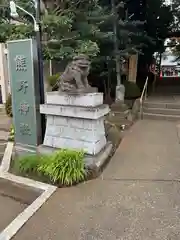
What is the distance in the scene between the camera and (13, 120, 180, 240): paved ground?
294 centimetres

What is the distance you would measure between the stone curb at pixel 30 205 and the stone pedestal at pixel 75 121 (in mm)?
961

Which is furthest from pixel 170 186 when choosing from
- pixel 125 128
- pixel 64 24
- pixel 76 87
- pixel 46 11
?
pixel 46 11

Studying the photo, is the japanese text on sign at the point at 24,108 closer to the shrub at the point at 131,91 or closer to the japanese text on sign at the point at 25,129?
the japanese text on sign at the point at 25,129

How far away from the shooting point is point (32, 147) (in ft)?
17.0

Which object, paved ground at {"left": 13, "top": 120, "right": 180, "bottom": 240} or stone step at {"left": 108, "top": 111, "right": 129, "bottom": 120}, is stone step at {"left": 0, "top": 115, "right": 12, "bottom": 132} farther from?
paved ground at {"left": 13, "top": 120, "right": 180, "bottom": 240}

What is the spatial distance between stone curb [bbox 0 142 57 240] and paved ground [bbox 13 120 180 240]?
8 centimetres

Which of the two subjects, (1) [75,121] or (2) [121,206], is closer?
Result: (2) [121,206]

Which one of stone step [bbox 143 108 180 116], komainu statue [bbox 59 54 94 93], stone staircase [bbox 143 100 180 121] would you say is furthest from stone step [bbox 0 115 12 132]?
stone step [bbox 143 108 180 116]

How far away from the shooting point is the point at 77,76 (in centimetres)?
454

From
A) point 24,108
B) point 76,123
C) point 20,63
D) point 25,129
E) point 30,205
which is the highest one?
point 20,63

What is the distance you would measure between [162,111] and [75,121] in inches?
197

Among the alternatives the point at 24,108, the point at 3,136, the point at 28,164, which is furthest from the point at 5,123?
the point at 28,164

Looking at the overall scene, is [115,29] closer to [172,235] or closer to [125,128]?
[125,128]

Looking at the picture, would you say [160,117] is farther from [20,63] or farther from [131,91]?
[20,63]
